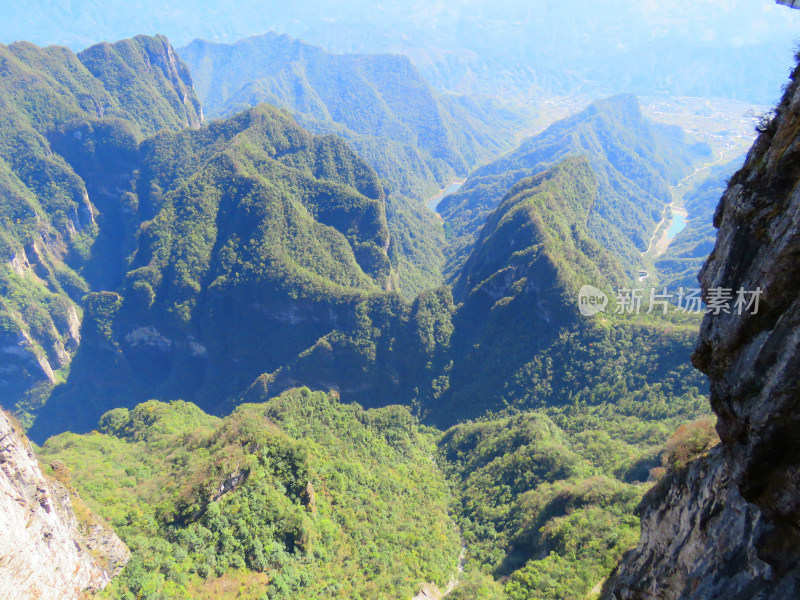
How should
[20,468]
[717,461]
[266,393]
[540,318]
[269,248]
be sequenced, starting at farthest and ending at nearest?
[269,248] < [266,393] < [540,318] < [20,468] < [717,461]

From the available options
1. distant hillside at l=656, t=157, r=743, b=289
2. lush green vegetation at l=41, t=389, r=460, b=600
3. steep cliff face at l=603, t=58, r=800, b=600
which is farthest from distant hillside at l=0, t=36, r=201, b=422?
distant hillside at l=656, t=157, r=743, b=289

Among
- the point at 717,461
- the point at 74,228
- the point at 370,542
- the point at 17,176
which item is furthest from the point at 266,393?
the point at 17,176

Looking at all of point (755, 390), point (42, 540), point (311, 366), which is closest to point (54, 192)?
point (311, 366)

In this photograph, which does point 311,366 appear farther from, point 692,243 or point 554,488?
point 692,243

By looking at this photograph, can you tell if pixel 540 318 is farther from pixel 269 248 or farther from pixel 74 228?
pixel 74 228

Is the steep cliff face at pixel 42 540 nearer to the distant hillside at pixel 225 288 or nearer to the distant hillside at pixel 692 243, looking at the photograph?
the distant hillside at pixel 225 288
